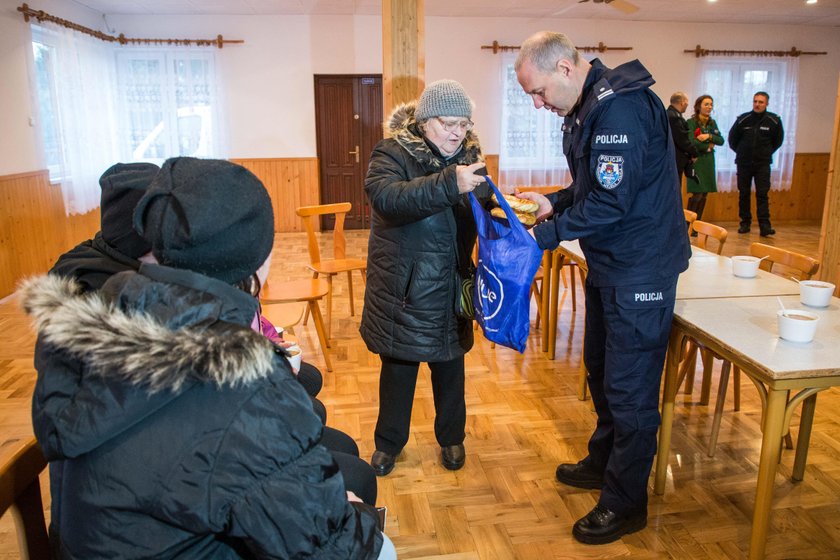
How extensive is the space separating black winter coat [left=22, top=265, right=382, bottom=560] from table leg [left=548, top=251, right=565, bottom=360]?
261 centimetres

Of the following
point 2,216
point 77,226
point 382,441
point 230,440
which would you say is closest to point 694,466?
point 382,441

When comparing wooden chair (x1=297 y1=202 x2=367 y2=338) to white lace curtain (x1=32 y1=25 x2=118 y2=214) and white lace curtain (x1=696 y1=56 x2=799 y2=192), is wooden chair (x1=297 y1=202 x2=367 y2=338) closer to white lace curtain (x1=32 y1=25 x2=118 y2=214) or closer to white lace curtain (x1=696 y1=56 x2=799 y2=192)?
white lace curtain (x1=32 y1=25 x2=118 y2=214)

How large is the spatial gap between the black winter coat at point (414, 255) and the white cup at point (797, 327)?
92cm

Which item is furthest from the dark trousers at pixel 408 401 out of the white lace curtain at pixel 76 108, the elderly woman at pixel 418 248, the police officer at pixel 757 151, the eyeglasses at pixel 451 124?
the police officer at pixel 757 151

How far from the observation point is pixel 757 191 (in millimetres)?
7871

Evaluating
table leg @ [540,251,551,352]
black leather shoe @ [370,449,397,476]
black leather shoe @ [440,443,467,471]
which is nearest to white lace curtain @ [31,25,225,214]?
table leg @ [540,251,551,352]

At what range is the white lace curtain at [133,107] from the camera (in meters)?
6.48

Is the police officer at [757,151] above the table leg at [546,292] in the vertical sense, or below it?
above

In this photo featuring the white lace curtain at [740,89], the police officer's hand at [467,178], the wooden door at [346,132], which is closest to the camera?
the police officer's hand at [467,178]

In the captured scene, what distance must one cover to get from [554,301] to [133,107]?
20.1ft

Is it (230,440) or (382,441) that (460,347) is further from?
(230,440)

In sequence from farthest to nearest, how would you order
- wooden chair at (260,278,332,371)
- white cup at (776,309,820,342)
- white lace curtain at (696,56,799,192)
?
white lace curtain at (696,56,799,192) < wooden chair at (260,278,332,371) < white cup at (776,309,820,342)

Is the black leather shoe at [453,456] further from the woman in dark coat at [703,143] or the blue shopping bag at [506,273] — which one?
the woman in dark coat at [703,143]

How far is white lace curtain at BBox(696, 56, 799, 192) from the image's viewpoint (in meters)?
8.45
